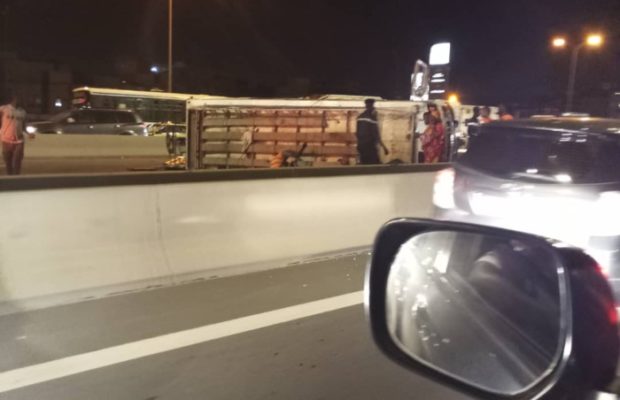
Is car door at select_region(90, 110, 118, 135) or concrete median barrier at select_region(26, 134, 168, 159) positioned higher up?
car door at select_region(90, 110, 118, 135)

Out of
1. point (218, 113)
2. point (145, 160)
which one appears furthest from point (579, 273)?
point (145, 160)

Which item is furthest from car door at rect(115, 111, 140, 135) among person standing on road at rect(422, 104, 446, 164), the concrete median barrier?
person standing on road at rect(422, 104, 446, 164)

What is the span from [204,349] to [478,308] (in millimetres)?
2509

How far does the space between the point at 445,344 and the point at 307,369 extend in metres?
1.93

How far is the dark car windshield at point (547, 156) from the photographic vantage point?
4199 mm

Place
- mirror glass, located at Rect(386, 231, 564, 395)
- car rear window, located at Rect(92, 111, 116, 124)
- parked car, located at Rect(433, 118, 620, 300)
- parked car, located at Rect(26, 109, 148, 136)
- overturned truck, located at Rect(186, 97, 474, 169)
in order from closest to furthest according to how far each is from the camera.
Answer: mirror glass, located at Rect(386, 231, 564, 395)
parked car, located at Rect(433, 118, 620, 300)
overturned truck, located at Rect(186, 97, 474, 169)
parked car, located at Rect(26, 109, 148, 136)
car rear window, located at Rect(92, 111, 116, 124)

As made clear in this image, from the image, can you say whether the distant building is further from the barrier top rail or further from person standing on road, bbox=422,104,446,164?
the barrier top rail

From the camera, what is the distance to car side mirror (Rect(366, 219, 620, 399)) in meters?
1.63

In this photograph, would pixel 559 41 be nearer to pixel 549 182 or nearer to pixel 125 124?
pixel 125 124

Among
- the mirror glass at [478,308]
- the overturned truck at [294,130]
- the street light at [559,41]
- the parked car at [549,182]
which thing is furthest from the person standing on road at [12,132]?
the street light at [559,41]

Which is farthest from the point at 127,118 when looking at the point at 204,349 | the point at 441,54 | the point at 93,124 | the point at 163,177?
the point at 204,349

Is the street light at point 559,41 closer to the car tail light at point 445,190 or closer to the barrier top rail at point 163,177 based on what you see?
the barrier top rail at point 163,177

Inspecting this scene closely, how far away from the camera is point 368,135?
13156 mm

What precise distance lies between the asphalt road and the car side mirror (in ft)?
4.14
